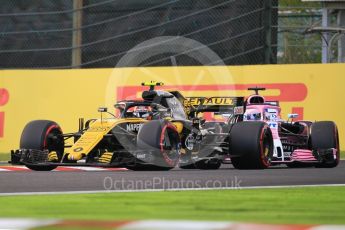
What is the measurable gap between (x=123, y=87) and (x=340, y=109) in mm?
4591

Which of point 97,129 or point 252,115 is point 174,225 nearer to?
point 97,129

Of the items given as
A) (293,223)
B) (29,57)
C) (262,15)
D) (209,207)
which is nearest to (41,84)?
(29,57)

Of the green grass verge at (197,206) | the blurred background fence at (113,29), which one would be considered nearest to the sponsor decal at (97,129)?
the green grass verge at (197,206)

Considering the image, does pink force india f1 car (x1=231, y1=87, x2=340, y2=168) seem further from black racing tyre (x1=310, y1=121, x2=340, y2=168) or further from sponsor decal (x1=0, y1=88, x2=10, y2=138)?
sponsor decal (x1=0, y1=88, x2=10, y2=138)

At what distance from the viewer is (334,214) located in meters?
8.49

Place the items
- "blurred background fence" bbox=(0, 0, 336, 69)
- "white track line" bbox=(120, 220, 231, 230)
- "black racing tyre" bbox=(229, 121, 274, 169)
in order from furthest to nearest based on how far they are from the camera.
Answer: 1. "blurred background fence" bbox=(0, 0, 336, 69)
2. "black racing tyre" bbox=(229, 121, 274, 169)
3. "white track line" bbox=(120, 220, 231, 230)

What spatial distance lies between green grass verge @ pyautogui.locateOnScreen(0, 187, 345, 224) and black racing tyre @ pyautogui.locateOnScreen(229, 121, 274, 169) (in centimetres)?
467

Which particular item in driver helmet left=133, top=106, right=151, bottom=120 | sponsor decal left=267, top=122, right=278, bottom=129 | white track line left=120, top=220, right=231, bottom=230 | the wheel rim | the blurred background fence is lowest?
white track line left=120, top=220, right=231, bottom=230

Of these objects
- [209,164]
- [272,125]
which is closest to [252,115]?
[272,125]

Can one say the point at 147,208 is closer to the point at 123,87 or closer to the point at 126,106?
the point at 126,106

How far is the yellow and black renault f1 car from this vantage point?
15.5 m

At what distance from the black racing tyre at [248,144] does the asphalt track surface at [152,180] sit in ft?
1.80

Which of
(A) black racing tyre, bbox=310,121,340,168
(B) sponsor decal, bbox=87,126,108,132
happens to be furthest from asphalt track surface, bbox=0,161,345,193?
(A) black racing tyre, bbox=310,121,340,168

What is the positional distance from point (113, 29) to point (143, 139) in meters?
8.45
